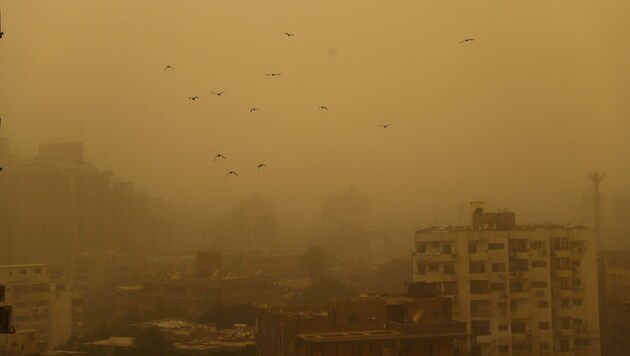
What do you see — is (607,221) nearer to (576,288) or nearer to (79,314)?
(576,288)

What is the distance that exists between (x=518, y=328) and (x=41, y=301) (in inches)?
316

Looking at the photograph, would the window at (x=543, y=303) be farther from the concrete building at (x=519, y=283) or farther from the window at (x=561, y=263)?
the window at (x=561, y=263)

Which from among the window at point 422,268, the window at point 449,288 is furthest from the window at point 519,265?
the window at point 422,268

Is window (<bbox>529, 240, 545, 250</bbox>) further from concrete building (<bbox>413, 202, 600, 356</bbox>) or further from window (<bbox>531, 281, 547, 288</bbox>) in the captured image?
window (<bbox>531, 281, 547, 288</bbox>)

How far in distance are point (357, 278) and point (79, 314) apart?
28.8ft

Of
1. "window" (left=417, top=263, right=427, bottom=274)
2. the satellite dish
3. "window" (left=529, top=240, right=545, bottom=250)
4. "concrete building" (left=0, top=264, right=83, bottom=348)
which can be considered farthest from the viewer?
"concrete building" (left=0, top=264, right=83, bottom=348)

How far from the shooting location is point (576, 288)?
11.9 meters

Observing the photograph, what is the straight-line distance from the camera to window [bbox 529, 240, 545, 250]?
11.8 meters

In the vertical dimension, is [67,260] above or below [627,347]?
above

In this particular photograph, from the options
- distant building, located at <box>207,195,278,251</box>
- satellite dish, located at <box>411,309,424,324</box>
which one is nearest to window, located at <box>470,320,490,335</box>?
satellite dish, located at <box>411,309,424,324</box>

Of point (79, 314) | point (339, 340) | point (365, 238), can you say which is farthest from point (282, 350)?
point (365, 238)

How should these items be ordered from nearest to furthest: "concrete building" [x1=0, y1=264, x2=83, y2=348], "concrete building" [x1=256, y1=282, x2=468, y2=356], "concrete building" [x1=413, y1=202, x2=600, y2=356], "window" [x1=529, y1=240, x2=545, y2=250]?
1. "concrete building" [x1=256, y1=282, x2=468, y2=356]
2. "concrete building" [x1=413, y1=202, x2=600, y2=356]
3. "window" [x1=529, y1=240, x2=545, y2=250]
4. "concrete building" [x1=0, y1=264, x2=83, y2=348]

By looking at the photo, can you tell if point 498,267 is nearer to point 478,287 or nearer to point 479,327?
point 478,287

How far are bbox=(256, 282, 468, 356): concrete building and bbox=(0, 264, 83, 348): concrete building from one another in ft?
22.2
